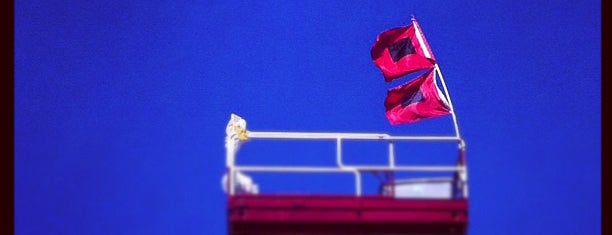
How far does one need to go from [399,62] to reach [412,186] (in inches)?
156

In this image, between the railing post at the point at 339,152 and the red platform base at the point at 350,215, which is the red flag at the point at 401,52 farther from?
the red platform base at the point at 350,215

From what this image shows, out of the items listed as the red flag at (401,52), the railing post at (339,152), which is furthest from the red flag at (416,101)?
the railing post at (339,152)

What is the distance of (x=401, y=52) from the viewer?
1716 cm

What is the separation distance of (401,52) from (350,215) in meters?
4.70

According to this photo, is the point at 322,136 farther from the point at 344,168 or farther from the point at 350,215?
the point at 350,215

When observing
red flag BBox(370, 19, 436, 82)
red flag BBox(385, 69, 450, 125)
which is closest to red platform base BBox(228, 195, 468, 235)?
red flag BBox(385, 69, 450, 125)

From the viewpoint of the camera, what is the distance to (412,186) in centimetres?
1373

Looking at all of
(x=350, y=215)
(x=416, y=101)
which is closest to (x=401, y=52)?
(x=416, y=101)

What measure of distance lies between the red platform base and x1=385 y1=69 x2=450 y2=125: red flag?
3.64 metres

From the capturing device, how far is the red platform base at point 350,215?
13297mm

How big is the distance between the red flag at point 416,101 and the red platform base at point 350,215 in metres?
3.64

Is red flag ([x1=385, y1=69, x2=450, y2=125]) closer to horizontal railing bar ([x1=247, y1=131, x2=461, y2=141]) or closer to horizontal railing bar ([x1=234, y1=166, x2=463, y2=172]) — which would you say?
horizontal railing bar ([x1=247, y1=131, x2=461, y2=141])
